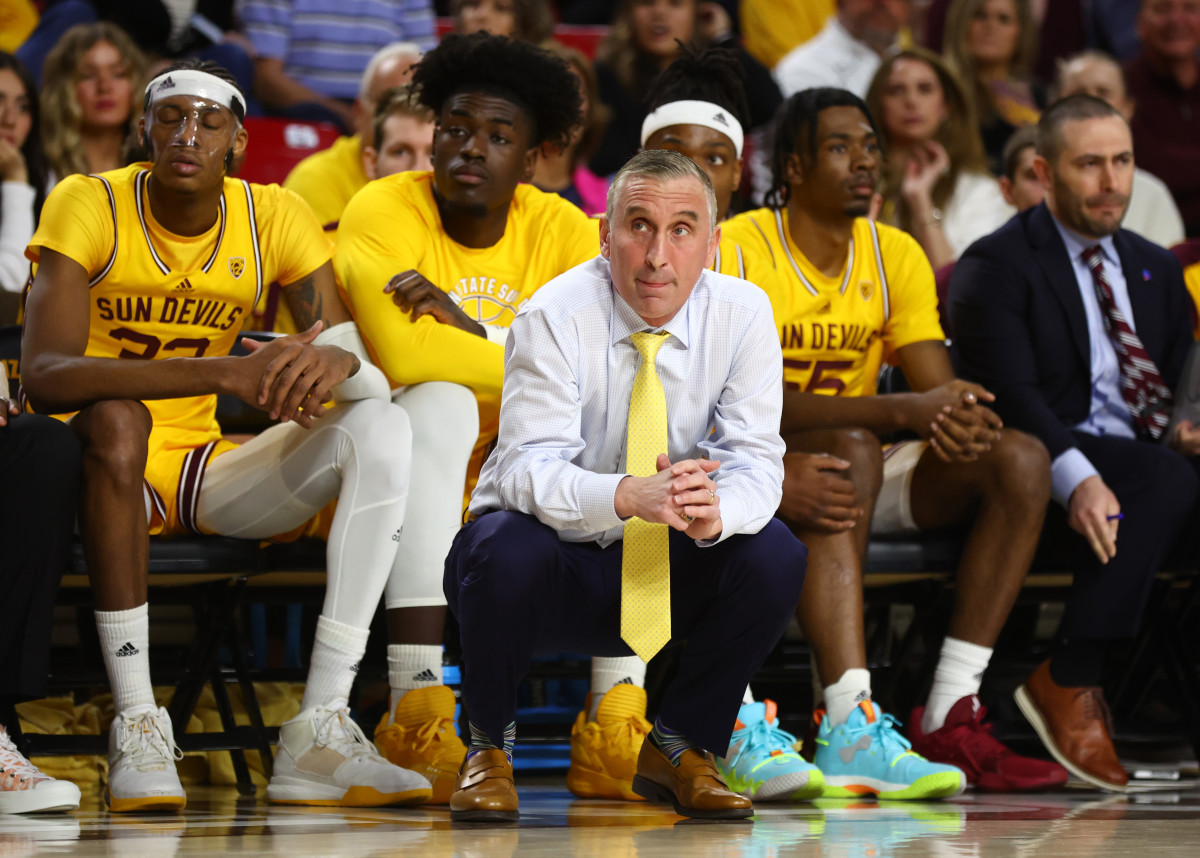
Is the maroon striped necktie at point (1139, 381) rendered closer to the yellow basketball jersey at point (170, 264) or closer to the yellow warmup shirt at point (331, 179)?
the yellow basketball jersey at point (170, 264)

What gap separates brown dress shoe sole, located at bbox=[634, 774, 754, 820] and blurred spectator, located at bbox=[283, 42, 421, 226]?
2.30 metres

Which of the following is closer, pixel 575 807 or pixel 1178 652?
pixel 575 807

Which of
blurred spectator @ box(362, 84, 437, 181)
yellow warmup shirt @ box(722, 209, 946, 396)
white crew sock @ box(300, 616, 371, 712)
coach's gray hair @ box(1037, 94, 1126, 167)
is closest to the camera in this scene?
white crew sock @ box(300, 616, 371, 712)

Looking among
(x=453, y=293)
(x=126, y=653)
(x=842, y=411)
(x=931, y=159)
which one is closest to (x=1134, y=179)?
(x=931, y=159)

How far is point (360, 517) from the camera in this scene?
2.81 meters

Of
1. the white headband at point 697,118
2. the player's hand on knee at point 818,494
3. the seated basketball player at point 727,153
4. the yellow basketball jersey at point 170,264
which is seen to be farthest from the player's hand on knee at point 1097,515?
the yellow basketball jersey at point 170,264

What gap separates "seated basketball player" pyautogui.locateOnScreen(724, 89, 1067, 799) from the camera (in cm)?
298

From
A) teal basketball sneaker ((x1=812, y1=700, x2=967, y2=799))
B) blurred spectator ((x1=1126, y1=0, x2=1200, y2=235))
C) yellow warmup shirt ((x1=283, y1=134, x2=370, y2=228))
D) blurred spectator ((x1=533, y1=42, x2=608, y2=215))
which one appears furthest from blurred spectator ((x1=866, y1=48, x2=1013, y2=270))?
teal basketball sneaker ((x1=812, y1=700, x2=967, y2=799))

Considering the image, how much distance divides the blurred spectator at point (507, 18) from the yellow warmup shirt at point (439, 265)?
202 cm

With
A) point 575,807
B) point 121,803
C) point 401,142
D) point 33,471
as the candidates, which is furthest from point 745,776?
point 401,142

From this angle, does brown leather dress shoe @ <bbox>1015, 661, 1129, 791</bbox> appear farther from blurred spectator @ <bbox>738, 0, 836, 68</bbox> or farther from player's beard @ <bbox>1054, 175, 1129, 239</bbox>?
blurred spectator @ <bbox>738, 0, 836, 68</bbox>

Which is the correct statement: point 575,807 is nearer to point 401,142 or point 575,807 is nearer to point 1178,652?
point 1178,652

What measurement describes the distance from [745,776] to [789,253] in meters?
1.33

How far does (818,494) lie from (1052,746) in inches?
32.8
